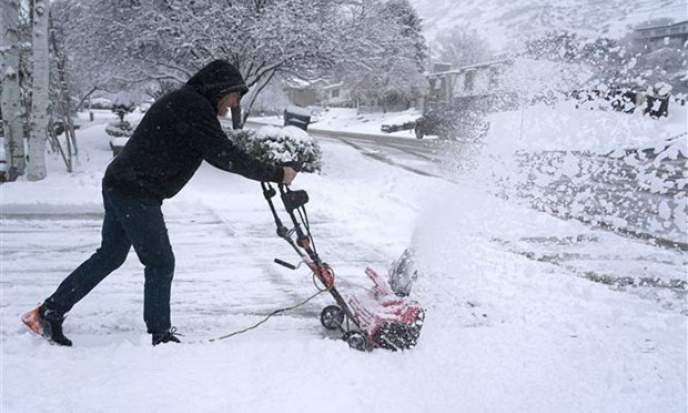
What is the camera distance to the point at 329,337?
3.44m

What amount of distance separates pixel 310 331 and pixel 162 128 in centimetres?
174

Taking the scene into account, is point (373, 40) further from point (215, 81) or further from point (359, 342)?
point (359, 342)

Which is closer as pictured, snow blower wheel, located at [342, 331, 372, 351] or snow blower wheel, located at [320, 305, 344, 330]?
snow blower wheel, located at [342, 331, 372, 351]

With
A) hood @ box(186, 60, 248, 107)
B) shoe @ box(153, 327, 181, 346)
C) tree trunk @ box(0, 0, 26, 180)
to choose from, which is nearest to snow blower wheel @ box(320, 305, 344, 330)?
shoe @ box(153, 327, 181, 346)

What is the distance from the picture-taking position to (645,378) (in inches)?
118

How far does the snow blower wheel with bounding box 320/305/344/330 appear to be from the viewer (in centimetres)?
350

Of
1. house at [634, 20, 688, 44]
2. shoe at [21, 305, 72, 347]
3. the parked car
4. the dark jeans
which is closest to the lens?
the dark jeans

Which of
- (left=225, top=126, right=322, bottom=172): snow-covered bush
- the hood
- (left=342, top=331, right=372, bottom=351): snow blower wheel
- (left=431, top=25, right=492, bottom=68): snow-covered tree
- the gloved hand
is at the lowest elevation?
(left=342, top=331, right=372, bottom=351): snow blower wheel

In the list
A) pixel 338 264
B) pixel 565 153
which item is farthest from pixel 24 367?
pixel 565 153

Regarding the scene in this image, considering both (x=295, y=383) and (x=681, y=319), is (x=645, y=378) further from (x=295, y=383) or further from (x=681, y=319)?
(x=295, y=383)

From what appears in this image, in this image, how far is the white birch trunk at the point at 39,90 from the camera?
8.59 meters

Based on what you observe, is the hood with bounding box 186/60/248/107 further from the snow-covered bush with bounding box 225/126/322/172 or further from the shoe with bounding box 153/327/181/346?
the snow-covered bush with bounding box 225/126/322/172

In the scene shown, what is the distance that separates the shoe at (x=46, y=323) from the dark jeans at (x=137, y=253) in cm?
4

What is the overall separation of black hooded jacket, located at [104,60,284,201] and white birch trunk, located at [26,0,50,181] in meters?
7.48
